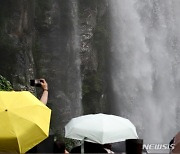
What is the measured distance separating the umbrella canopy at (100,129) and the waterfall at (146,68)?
12927 mm

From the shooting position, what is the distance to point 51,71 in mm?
14750

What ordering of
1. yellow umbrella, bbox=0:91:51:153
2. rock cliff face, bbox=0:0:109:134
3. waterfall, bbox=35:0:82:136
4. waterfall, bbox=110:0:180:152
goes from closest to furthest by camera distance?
1. yellow umbrella, bbox=0:91:51:153
2. rock cliff face, bbox=0:0:109:134
3. waterfall, bbox=35:0:82:136
4. waterfall, bbox=110:0:180:152

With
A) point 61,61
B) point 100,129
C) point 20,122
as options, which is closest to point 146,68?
point 61,61

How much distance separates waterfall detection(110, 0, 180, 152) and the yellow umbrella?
45.2ft

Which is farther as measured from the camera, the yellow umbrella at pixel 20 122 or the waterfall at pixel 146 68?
the waterfall at pixel 146 68

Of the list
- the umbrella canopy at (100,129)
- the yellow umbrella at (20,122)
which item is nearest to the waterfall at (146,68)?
the umbrella canopy at (100,129)

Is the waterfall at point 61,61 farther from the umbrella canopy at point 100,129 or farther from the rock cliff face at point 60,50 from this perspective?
the umbrella canopy at point 100,129

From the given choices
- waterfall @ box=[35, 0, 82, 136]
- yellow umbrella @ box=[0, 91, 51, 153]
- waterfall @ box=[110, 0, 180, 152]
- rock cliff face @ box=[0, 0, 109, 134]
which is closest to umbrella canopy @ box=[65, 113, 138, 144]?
yellow umbrella @ box=[0, 91, 51, 153]

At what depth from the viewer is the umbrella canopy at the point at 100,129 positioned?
431cm

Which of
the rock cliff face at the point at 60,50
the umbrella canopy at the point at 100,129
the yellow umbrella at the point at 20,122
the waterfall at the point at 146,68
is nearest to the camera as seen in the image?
the yellow umbrella at the point at 20,122

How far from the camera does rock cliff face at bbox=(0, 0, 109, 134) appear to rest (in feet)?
41.5

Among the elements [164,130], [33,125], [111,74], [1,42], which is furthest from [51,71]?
[33,125]

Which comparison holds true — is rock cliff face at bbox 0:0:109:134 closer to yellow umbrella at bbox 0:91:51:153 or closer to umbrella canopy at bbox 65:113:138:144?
umbrella canopy at bbox 65:113:138:144

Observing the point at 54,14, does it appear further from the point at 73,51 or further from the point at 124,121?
the point at 124,121
